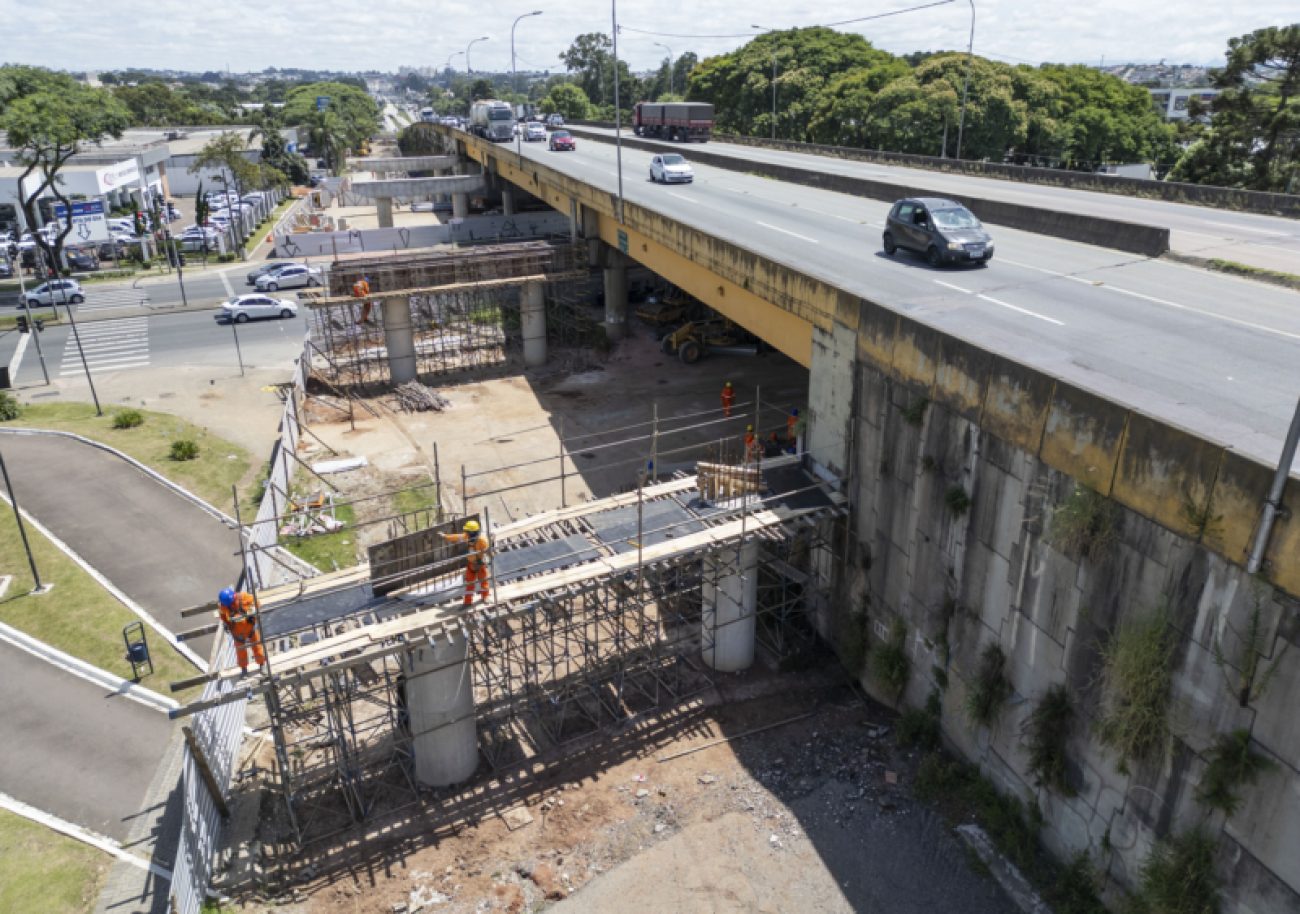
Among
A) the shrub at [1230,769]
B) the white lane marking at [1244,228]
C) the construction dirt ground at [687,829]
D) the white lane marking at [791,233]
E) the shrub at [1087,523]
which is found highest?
the white lane marking at [791,233]

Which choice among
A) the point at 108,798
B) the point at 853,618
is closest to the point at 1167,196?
the point at 853,618

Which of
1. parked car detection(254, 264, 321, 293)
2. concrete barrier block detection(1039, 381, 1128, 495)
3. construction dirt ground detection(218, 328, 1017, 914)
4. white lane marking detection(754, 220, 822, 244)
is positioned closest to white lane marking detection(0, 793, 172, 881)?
construction dirt ground detection(218, 328, 1017, 914)

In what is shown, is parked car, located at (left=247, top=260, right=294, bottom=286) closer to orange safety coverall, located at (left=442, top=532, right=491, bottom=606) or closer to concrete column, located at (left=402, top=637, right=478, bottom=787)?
orange safety coverall, located at (left=442, top=532, right=491, bottom=606)

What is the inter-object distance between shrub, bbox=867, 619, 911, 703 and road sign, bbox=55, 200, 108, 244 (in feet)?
209

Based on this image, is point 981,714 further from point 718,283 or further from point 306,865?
point 718,283

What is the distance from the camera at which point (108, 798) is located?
15.4 meters

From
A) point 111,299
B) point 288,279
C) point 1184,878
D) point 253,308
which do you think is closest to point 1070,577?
point 1184,878

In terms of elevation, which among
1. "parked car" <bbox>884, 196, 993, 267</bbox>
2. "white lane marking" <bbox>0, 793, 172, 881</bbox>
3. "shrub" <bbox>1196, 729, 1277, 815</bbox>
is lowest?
"white lane marking" <bbox>0, 793, 172, 881</bbox>

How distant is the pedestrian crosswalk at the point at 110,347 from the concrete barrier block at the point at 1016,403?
37.0 meters

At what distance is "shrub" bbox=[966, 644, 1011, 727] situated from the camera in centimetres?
1478

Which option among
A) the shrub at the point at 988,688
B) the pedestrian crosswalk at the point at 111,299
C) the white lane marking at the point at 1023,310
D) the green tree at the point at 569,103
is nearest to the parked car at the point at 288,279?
the pedestrian crosswalk at the point at 111,299

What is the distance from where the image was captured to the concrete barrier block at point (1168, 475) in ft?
35.9

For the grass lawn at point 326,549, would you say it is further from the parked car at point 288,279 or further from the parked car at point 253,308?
the parked car at point 288,279

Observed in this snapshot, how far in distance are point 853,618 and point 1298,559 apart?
9714 millimetres
